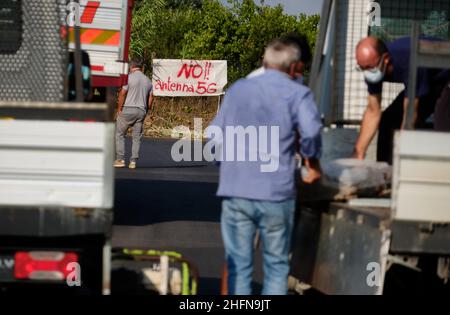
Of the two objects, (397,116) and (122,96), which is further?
(122,96)

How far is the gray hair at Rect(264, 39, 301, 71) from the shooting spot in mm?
7367

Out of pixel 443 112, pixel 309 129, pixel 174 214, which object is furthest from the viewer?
pixel 174 214

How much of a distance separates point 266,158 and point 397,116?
250 centimetres

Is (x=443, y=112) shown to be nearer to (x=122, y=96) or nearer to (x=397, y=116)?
(x=397, y=116)

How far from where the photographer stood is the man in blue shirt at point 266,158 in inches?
285

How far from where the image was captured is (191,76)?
38000 mm

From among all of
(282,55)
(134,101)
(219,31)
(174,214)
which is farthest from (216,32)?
(282,55)

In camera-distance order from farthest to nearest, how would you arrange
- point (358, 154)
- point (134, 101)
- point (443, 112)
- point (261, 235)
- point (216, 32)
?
point (216, 32) < point (134, 101) < point (443, 112) < point (358, 154) < point (261, 235)

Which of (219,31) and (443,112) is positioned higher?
(219,31)

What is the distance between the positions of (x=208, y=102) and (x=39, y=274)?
106ft

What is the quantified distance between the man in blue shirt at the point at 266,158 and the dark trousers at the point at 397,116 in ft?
5.87

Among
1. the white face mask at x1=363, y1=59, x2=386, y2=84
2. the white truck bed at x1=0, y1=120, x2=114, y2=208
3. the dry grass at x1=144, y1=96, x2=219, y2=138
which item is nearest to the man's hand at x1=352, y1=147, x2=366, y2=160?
the white face mask at x1=363, y1=59, x2=386, y2=84

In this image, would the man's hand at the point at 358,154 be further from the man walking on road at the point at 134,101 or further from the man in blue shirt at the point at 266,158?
the man walking on road at the point at 134,101

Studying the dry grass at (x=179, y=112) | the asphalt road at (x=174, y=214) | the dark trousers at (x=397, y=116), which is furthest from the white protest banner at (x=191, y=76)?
the dark trousers at (x=397, y=116)
